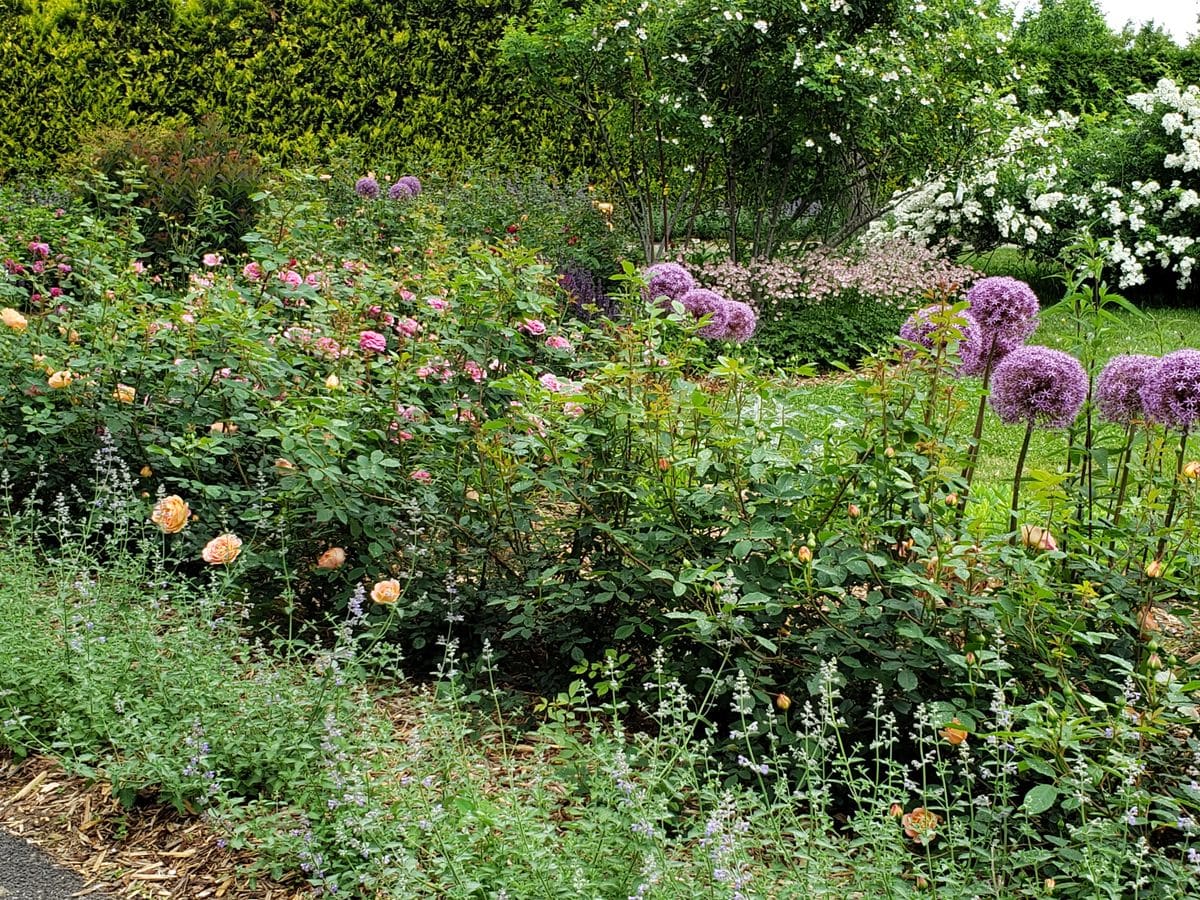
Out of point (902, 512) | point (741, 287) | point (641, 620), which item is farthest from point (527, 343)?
point (741, 287)

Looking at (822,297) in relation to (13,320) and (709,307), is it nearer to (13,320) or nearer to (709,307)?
(709,307)

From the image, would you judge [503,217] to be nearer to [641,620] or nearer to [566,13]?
[566,13]

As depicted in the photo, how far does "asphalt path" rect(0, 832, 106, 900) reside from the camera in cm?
221

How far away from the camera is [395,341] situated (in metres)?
4.34

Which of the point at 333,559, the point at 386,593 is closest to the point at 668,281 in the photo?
the point at 333,559

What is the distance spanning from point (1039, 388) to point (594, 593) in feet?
4.08

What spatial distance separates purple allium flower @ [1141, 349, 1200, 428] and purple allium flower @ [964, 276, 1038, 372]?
0.38 metres

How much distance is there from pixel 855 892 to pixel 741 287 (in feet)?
18.8

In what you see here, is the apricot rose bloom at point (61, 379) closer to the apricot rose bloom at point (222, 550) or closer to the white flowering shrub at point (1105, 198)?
the apricot rose bloom at point (222, 550)

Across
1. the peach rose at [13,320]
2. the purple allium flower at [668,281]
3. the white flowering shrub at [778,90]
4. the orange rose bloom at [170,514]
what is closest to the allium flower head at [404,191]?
the white flowering shrub at [778,90]

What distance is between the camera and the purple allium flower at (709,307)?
3.34 metres

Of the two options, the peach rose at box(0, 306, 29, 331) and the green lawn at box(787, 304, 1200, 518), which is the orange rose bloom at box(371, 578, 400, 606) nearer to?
the green lawn at box(787, 304, 1200, 518)

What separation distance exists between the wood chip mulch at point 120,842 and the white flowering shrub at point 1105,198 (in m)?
7.73

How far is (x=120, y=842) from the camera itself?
234cm
